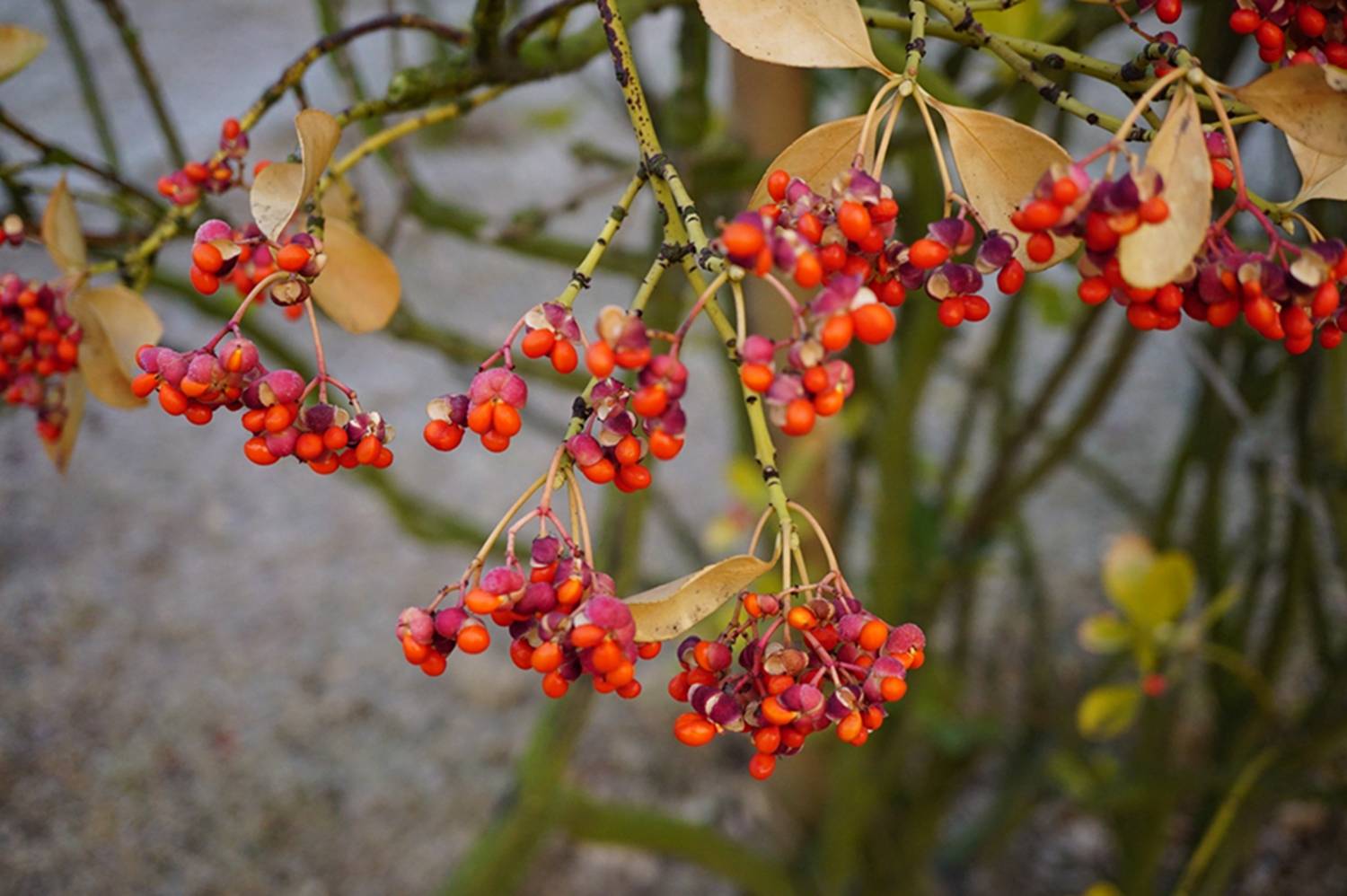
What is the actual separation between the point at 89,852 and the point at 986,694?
4.04 ft

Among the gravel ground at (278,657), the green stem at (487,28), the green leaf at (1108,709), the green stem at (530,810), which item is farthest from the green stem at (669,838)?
the green stem at (487,28)

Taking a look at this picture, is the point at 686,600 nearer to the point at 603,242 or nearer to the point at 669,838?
the point at 603,242

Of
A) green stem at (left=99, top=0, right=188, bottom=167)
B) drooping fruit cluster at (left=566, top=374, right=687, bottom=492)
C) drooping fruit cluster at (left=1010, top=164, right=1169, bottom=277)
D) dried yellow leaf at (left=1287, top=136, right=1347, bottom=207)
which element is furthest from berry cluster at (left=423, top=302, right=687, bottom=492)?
green stem at (left=99, top=0, right=188, bottom=167)

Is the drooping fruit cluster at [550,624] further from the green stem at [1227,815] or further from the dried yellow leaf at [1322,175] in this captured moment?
the green stem at [1227,815]

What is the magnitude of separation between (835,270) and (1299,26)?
6.8 inches

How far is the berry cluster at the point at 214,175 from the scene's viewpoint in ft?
1.44

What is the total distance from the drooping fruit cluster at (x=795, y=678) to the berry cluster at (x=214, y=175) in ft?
0.91

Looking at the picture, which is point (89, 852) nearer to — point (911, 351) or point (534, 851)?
point (534, 851)

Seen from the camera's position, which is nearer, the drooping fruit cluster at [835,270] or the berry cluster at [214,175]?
the drooping fruit cluster at [835,270]

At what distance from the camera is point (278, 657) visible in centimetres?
162

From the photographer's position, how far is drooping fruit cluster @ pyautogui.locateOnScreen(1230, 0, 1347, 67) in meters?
0.33

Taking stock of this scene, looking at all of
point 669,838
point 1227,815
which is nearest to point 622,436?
point 1227,815

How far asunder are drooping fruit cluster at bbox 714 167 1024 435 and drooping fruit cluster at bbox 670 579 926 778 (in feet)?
0.26

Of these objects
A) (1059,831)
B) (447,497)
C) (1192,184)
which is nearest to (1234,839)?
(1059,831)
